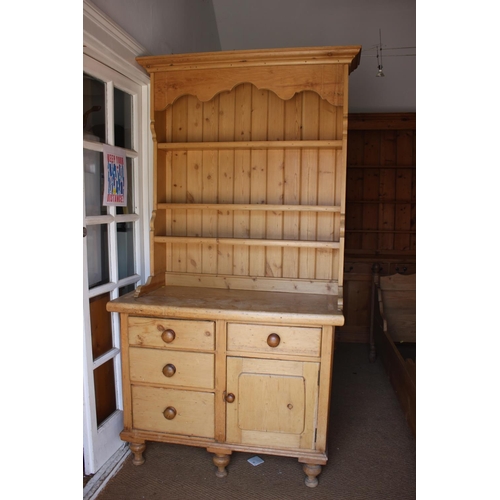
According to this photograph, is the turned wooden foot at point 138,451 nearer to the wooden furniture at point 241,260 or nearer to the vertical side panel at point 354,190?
the wooden furniture at point 241,260

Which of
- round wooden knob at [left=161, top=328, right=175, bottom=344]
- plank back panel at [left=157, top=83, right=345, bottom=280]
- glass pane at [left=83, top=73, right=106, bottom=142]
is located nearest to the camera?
glass pane at [left=83, top=73, right=106, bottom=142]

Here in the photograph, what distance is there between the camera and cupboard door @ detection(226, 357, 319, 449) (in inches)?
76.9

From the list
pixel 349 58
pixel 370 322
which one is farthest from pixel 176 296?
pixel 370 322

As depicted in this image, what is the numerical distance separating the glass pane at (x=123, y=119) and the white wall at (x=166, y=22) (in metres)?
0.29

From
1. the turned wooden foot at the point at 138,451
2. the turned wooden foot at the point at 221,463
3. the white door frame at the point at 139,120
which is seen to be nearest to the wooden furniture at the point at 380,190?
the white door frame at the point at 139,120

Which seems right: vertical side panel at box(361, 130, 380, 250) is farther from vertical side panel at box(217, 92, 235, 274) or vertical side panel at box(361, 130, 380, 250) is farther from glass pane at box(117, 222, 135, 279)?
glass pane at box(117, 222, 135, 279)

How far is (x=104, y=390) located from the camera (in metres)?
2.16

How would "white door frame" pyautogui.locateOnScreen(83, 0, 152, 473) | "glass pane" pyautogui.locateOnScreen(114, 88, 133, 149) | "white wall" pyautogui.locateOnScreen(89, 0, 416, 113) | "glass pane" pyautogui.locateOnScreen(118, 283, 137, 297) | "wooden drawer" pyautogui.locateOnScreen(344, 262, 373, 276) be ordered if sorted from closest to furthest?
1. "white door frame" pyautogui.locateOnScreen(83, 0, 152, 473)
2. "glass pane" pyautogui.locateOnScreen(114, 88, 133, 149)
3. "glass pane" pyautogui.locateOnScreen(118, 283, 137, 297)
4. "white wall" pyautogui.locateOnScreen(89, 0, 416, 113)
5. "wooden drawer" pyautogui.locateOnScreen(344, 262, 373, 276)

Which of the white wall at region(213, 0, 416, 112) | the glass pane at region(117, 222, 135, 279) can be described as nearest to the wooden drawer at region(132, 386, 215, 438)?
the glass pane at region(117, 222, 135, 279)

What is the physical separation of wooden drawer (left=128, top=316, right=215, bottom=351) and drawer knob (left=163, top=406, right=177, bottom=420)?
0.31 meters

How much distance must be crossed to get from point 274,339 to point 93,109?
1358 millimetres

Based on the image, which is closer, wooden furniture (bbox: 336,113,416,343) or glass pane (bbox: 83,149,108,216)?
glass pane (bbox: 83,149,108,216)

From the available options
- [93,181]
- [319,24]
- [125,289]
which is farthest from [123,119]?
[319,24]

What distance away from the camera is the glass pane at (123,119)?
2.17 meters
